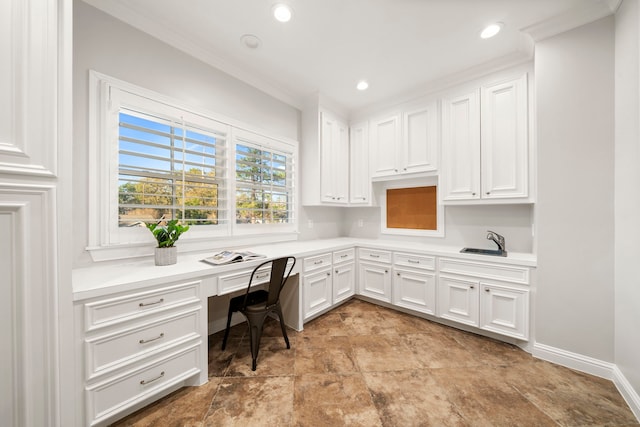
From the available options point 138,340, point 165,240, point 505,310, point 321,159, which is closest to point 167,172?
point 165,240

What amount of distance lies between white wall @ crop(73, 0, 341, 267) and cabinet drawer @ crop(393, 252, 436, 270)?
221cm

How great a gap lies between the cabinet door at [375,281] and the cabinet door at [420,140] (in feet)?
4.40

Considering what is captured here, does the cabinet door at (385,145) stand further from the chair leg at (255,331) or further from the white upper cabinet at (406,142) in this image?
the chair leg at (255,331)

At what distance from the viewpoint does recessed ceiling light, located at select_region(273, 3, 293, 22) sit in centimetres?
179

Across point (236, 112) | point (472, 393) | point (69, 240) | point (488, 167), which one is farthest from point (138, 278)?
point (488, 167)

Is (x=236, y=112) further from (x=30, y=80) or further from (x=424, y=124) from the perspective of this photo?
(x=424, y=124)

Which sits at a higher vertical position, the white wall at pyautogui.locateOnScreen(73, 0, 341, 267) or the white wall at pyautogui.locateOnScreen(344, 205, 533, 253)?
the white wall at pyautogui.locateOnScreen(73, 0, 341, 267)

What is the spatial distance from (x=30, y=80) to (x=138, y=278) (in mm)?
1094

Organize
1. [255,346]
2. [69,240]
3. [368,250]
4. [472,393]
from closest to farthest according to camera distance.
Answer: [69,240] → [472,393] → [255,346] → [368,250]

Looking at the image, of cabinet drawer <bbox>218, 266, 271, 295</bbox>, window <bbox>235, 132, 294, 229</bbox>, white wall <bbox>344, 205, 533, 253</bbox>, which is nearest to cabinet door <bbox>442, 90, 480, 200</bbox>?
white wall <bbox>344, 205, 533, 253</bbox>

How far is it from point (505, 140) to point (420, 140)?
88cm

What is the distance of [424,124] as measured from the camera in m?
2.95

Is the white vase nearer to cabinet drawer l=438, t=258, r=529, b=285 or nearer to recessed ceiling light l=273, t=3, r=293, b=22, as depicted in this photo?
recessed ceiling light l=273, t=3, r=293, b=22

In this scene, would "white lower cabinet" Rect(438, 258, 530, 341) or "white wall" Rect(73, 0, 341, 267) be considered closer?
"white wall" Rect(73, 0, 341, 267)
